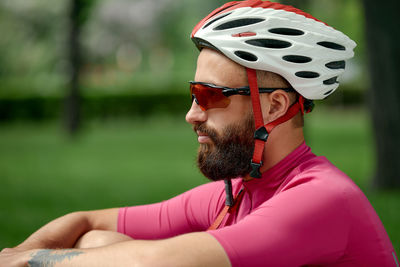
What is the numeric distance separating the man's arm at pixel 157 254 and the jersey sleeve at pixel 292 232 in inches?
2.0

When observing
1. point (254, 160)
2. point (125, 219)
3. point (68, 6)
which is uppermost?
point (68, 6)

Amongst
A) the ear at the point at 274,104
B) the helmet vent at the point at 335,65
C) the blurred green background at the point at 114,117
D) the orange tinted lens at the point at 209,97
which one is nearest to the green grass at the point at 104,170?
the blurred green background at the point at 114,117

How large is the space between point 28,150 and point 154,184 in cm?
748

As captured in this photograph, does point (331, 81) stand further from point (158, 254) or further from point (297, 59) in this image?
point (158, 254)

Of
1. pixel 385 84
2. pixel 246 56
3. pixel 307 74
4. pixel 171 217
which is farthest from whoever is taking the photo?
pixel 385 84

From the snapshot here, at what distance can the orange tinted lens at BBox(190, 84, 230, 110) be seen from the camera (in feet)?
8.55

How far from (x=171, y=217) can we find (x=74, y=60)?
19.1 meters

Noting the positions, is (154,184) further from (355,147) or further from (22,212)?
(355,147)

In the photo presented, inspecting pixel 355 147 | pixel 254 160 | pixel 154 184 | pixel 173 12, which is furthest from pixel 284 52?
pixel 173 12

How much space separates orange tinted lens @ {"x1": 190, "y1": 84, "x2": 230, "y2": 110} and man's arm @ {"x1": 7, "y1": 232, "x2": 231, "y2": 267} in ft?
2.36

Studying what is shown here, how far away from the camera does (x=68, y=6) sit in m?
21.1

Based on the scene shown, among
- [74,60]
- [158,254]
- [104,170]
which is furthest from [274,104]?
[74,60]

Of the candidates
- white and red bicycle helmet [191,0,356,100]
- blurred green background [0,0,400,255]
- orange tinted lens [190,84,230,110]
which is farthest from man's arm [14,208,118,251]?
blurred green background [0,0,400,255]

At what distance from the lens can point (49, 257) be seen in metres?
2.30
